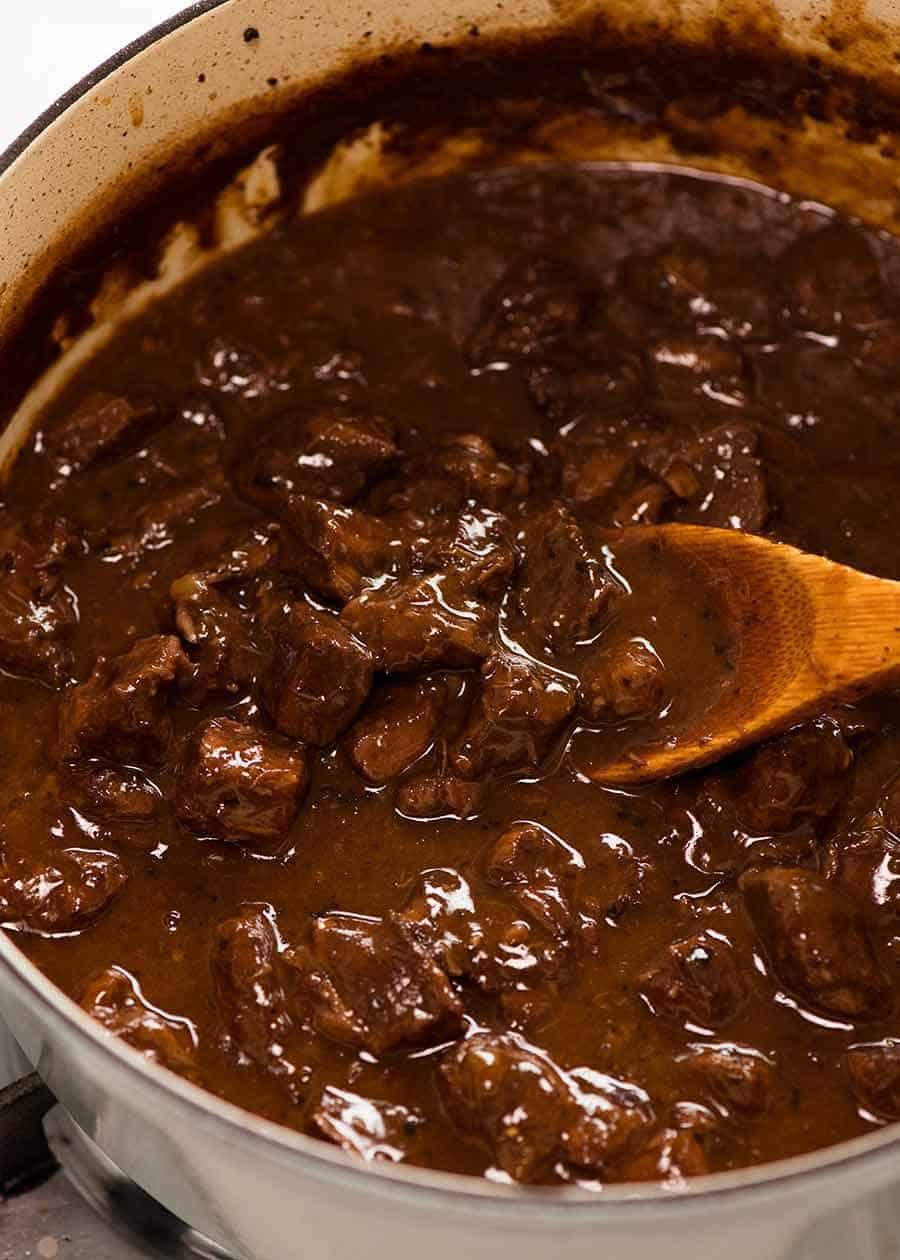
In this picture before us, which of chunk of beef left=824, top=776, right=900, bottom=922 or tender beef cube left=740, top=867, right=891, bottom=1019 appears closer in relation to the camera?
tender beef cube left=740, top=867, right=891, bottom=1019

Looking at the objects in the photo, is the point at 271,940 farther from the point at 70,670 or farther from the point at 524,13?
the point at 524,13

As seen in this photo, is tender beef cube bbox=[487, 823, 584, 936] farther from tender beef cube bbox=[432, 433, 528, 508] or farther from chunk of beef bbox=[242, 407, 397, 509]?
chunk of beef bbox=[242, 407, 397, 509]

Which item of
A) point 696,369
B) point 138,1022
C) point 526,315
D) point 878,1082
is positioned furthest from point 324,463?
point 878,1082

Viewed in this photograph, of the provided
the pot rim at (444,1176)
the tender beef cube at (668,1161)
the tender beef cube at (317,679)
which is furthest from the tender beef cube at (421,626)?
the pot rim at (444,1176)

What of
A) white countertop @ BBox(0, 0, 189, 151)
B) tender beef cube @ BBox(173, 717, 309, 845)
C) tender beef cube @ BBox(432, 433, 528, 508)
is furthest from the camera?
white countertop @ BBox(0, 0, 189, 151)

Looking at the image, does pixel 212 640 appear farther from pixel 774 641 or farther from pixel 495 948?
pixel 774 641

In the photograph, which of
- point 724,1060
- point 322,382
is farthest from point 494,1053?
point 322,382

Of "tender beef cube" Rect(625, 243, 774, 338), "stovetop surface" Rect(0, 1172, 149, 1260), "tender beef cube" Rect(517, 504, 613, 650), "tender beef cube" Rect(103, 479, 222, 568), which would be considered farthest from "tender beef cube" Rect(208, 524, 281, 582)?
"stovetop surface" Rect(0, 1172, 149, 1260)

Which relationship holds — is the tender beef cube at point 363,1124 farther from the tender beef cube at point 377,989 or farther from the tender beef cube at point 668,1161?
the tender beef cube at point 668,1161
